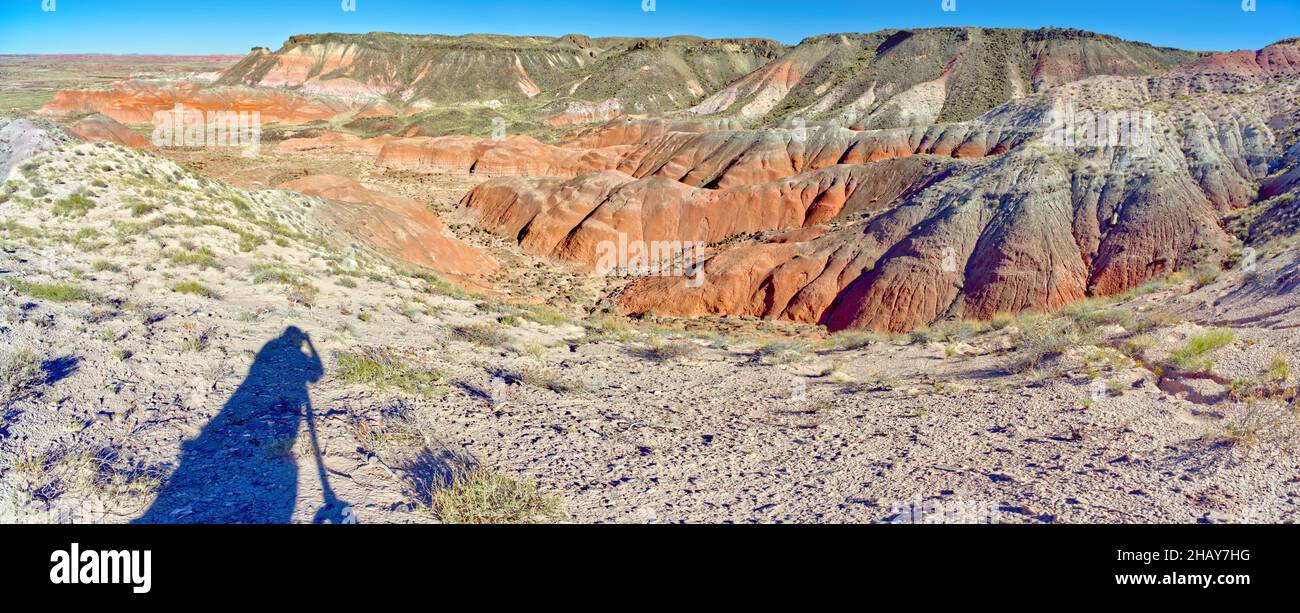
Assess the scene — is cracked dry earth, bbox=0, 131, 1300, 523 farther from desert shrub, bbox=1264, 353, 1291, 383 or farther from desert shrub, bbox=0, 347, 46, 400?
desert shrub, bbox=1264, 353, 1291, 383

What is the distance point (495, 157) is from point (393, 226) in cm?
3051

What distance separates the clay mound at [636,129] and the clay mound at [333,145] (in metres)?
21.1

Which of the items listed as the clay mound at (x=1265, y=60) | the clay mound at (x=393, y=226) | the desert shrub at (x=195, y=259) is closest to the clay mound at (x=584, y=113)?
the clay mound at (x=393, y=226)

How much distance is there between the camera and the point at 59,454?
5.09 meters

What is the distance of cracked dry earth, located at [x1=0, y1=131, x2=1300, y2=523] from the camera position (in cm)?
539

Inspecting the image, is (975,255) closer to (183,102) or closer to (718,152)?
(718,152)

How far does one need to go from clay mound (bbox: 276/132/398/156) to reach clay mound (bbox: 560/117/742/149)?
21.1 metres

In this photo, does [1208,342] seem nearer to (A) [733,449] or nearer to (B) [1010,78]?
(A) [733,449]

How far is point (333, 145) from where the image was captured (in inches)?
2653

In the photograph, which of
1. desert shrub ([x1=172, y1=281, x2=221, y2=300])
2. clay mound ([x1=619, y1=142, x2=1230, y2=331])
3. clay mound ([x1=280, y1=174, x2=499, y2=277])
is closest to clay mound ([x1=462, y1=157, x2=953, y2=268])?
clay mound ([x1=280, y1=174, x2=499, y2=277])

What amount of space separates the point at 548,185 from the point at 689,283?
18.4 m

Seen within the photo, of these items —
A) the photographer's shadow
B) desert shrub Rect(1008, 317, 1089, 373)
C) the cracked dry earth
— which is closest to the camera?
the photographer's shadow

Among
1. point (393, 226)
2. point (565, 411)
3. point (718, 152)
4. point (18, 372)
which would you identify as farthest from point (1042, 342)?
point (718, 152)
